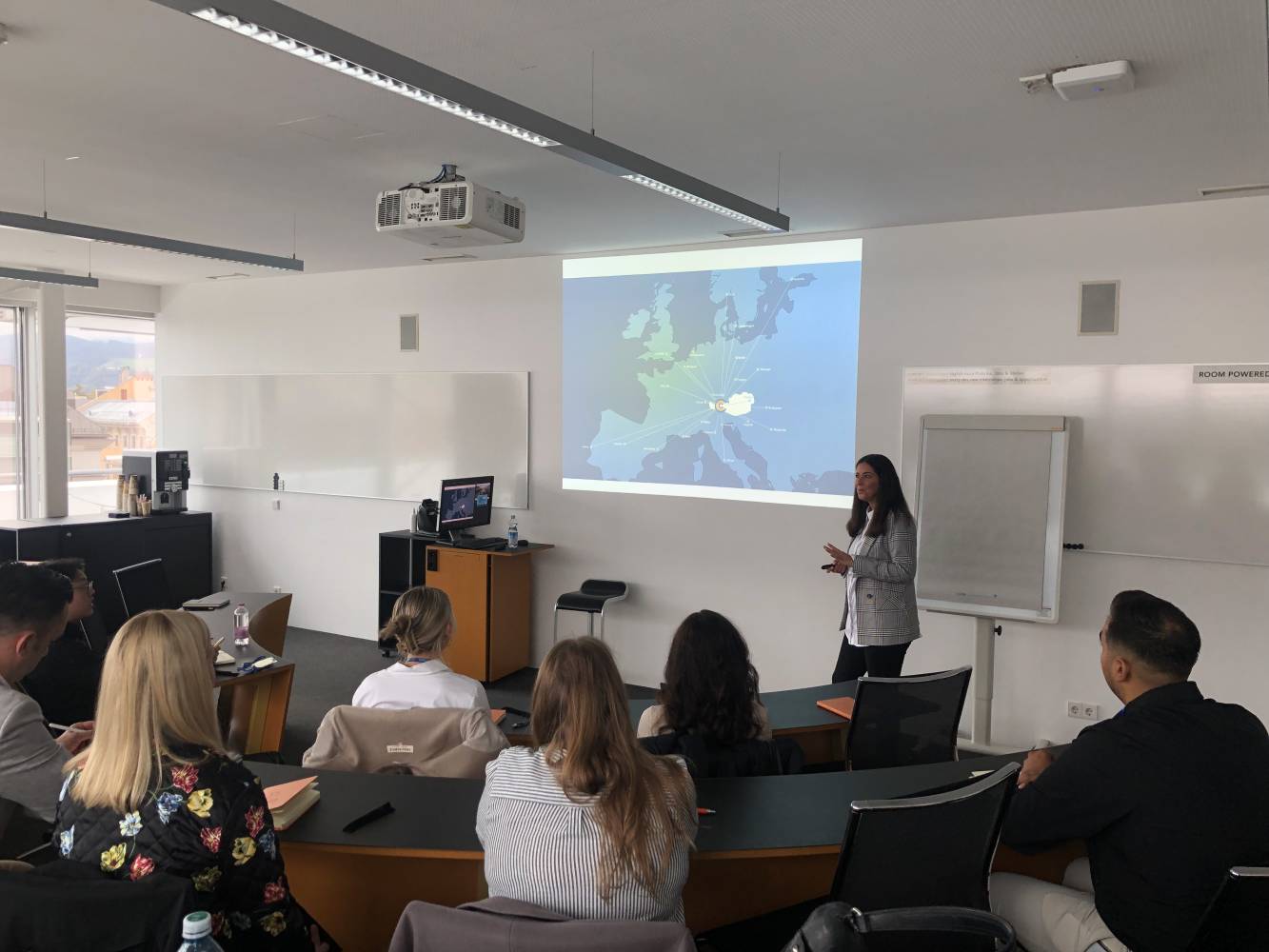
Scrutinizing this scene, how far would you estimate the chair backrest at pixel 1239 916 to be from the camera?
172 centimetres

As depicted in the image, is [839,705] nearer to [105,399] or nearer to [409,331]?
[409,331]

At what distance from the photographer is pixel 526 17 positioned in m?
2.61

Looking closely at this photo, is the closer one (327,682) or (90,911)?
(90,911)

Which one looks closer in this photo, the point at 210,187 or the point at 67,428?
the point at 210,187

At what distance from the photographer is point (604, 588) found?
6.20m

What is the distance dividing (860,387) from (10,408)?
707 centimetres

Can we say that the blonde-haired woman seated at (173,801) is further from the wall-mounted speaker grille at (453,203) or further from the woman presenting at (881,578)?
the woman presenting at (881,578)

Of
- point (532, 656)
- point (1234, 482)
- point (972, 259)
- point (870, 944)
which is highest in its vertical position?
point (972, 259)

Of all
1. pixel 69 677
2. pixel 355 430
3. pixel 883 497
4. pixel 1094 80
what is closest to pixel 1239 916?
pixel 1094 80

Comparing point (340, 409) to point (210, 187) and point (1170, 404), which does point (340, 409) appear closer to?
point (210, 187)

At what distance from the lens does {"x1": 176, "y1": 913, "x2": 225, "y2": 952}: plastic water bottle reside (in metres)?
1.45

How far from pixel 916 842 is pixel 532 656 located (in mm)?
5013

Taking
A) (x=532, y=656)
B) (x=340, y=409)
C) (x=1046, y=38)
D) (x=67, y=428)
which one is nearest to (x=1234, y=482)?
(x=1046, y=38)

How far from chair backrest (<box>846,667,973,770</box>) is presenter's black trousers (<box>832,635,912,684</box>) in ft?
3.89
